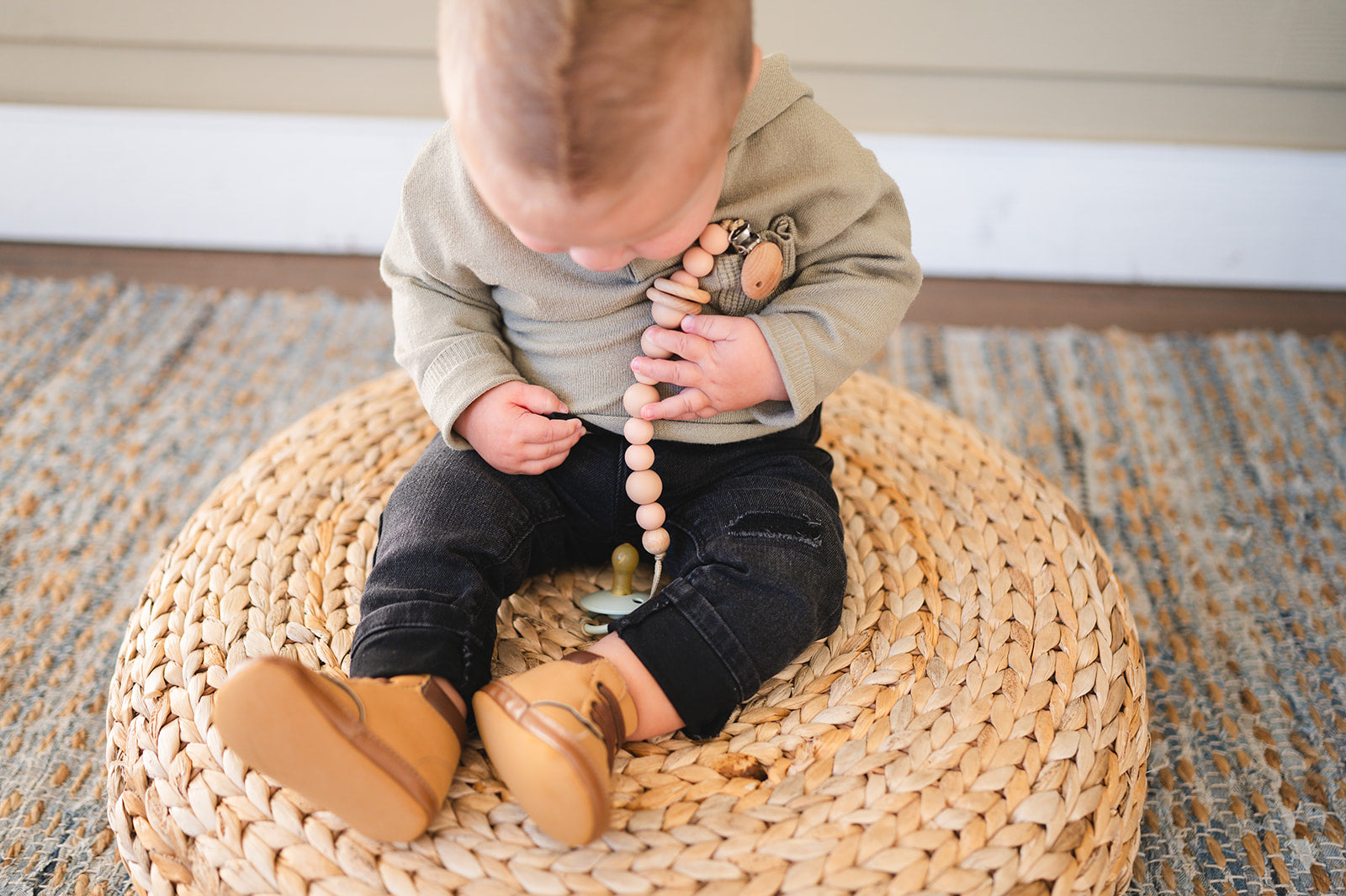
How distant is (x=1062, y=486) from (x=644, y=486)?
656 mm

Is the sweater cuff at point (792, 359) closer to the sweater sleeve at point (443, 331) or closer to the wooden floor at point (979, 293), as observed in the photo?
the sweater sleeve at point (443, 331)

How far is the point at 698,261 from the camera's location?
73 centimetres

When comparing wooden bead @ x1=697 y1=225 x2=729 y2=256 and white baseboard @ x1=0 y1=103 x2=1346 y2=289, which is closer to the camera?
wooden bead @ x1=697 y1=225 x2=729 y2=256

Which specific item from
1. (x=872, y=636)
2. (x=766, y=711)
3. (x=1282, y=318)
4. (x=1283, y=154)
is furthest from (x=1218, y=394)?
(x=766, y=711)

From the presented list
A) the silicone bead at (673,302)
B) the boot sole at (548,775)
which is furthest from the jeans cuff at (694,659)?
the silicone bead at (673,302)

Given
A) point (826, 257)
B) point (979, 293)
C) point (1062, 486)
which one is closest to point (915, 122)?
point (979, 293)

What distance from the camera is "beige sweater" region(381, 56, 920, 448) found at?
0.74 meters

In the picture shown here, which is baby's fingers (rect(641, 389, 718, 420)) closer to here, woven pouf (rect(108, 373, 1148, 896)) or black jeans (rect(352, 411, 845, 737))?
black jeans (rect(352, 411, 845, 737))

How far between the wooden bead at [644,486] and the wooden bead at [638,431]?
2 centimetres

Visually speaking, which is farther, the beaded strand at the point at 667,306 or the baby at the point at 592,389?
the beaded strand at the point at 667,306

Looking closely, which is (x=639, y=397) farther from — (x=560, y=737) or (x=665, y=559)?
(x=560, y=737)

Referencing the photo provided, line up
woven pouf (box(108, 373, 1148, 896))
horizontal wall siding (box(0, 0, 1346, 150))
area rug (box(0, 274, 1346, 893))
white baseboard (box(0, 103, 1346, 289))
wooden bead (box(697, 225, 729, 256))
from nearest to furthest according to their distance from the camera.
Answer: woven pouf (box(108, 373, 1148, 896))
wooden bead (box(697, 225, 729, 256))
area rug (box(0, 274, 1346, 893))
horizontal wall siding (box(0, 0, 1346, 150))
white baseboard (box(0, 103, 1346, 289))

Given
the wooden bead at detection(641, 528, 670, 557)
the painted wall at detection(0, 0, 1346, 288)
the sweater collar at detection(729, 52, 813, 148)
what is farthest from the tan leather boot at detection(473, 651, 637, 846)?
the painted wall at detection(0, 0, 1346, 288)

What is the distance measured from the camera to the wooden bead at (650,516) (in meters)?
0.78
